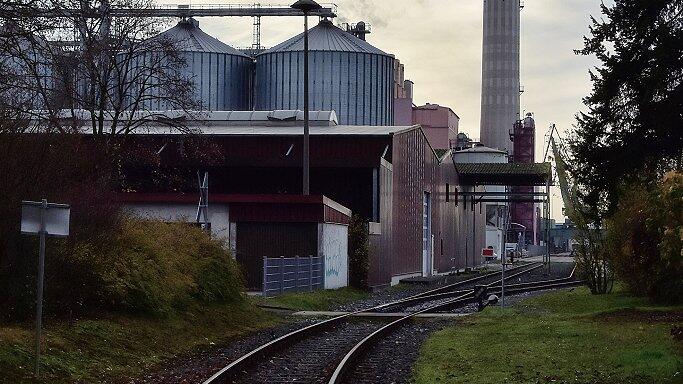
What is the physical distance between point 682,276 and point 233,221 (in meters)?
17.5

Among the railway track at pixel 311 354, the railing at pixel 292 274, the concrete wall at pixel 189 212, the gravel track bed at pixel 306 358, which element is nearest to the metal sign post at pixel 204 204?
the concrete wall at pixel 189 212

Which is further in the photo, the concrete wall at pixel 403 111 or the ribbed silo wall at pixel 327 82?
the concrete wall at pixel 403 111

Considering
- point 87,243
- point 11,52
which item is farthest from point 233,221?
point 11,52

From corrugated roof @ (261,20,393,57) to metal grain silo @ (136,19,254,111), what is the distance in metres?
2.76

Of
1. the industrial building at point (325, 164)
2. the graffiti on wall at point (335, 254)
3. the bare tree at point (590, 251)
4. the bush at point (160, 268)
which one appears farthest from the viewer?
the industrial building at point (325, 164)

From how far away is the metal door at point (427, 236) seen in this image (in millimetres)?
76625

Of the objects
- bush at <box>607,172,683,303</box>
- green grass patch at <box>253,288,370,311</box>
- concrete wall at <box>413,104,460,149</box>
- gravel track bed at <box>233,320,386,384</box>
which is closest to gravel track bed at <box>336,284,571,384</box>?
gravel track bed at <box>233,320,386,384</box>

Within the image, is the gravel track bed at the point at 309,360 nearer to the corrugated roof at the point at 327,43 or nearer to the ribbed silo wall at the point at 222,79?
the corrugated roof at the point at 327,43

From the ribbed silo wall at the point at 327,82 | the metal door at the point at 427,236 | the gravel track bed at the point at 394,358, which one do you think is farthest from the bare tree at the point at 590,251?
the ribbed silo wall at the point at 327,82

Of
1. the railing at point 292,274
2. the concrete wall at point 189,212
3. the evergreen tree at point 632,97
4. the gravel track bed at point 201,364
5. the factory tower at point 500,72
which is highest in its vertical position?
the factory tower at point 500,72

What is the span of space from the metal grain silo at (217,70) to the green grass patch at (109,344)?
5782 centimetres

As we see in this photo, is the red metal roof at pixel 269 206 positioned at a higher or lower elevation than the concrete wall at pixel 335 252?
higher

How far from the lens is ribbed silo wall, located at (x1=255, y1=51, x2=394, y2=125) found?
273 feet

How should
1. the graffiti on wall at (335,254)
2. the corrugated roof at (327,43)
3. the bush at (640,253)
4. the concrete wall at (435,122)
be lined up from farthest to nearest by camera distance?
the concrete wall at (435,122) < the corrugated roof at (327,43) < the graffiti on wall at (335,254) < the bush at (640,253)
